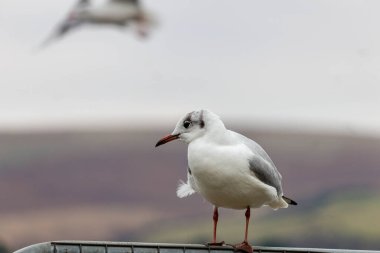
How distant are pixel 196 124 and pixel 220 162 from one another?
0.17m

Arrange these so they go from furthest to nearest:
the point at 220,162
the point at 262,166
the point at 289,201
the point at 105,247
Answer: the point at 289,201 < the point at 262,166 < the point at 220,162 < the point at 105,247

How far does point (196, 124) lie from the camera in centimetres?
392

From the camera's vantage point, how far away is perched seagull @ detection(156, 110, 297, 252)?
3879 mm

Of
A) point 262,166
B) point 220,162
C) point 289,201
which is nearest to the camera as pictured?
point 220,162

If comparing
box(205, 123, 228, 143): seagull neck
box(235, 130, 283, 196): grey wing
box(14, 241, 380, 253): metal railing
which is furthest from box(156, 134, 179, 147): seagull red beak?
box(14, 241, 380, 253): metal railing

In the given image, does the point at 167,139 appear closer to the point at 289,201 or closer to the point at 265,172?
the point at 265,172

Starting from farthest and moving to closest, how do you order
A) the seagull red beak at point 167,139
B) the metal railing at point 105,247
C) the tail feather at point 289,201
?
the tail feather at point 289,201, the seagull red beak at point 167,139, the metal railing at point 105,247

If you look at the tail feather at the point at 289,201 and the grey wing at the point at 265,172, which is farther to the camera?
the tail feather at the point at 289,201

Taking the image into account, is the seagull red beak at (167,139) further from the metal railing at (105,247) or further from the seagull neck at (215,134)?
the metal railing at (105,247)

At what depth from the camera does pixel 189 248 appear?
121 inches

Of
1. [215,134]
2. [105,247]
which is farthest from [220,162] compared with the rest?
[105,247]

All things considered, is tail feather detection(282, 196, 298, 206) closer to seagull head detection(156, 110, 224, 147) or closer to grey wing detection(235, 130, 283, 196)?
grey wing detection(235, 130, 283, 196)

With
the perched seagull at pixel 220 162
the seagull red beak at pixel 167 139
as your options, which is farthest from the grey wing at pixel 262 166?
the seagull red beak at pixel 167 139

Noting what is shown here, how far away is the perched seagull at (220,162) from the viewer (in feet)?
12.7
